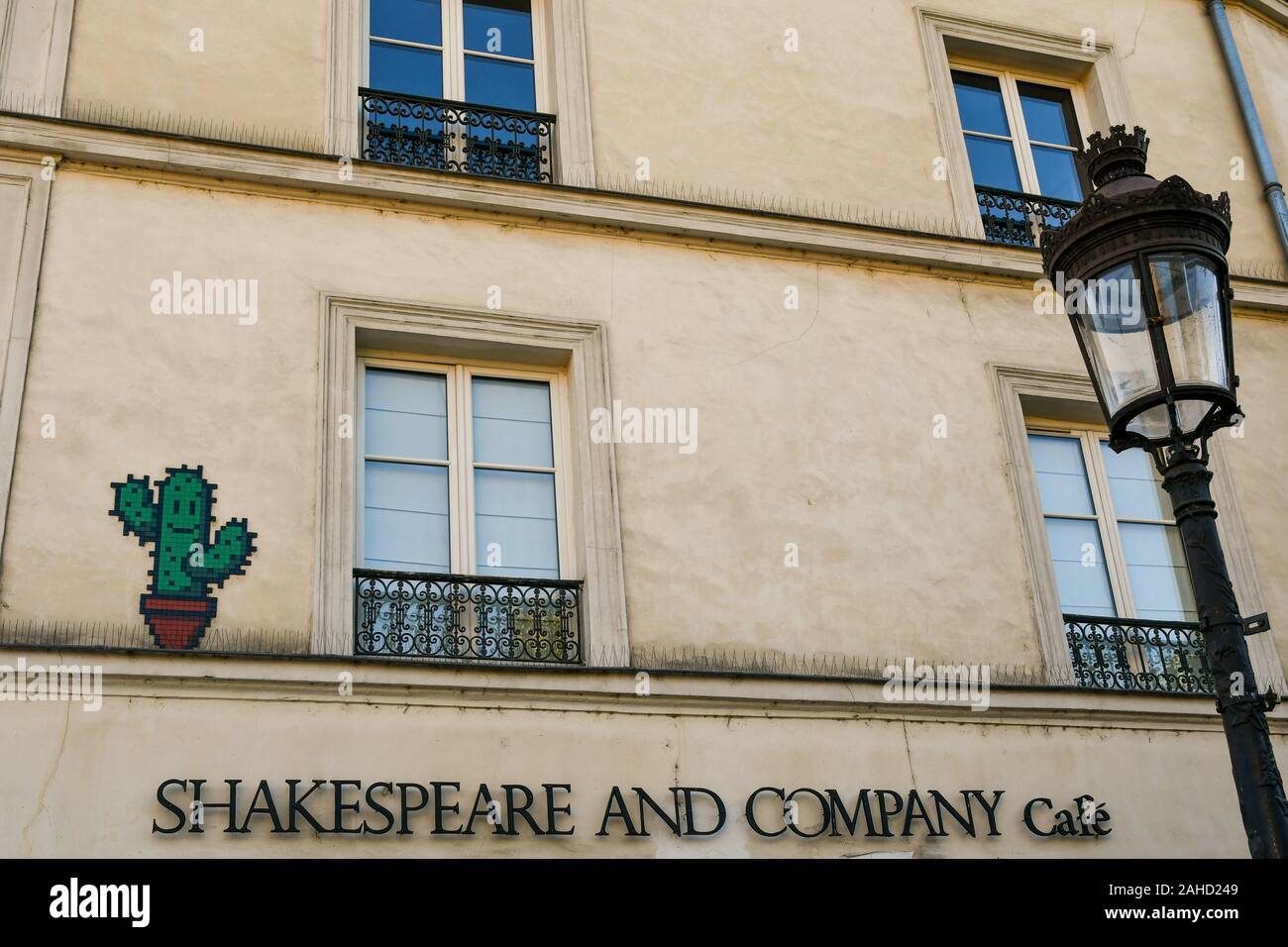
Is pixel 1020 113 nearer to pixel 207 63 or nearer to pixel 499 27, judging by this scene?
pixel 499 27

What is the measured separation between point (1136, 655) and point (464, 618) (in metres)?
4.02

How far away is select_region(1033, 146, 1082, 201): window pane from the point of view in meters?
11.2

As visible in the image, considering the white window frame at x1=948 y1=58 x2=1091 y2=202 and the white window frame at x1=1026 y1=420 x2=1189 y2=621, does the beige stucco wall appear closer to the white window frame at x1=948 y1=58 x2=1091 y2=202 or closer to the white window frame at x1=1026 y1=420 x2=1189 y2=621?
the white window frame at x1=1026 y1=420 x2=1189 y2=621

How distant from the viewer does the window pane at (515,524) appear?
8461 millimetres

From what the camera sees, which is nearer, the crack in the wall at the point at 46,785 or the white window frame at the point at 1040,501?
the crack in the wall at the point at 46,785

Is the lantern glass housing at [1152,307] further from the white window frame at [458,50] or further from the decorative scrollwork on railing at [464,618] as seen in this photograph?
the white window frame at [458,50]

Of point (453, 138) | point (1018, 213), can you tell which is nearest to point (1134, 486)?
point (1018, 213)

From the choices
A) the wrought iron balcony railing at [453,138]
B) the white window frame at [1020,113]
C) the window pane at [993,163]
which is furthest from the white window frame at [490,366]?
the white window frame at [1020,113]

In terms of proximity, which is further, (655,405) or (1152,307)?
(655,405)

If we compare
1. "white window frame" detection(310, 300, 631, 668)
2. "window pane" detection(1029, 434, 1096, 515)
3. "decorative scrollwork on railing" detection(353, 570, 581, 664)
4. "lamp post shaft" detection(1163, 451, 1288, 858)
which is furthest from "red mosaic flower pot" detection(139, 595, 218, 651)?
"window pane" detection(1029, 434, 1096, 515)

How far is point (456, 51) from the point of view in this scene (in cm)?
1002

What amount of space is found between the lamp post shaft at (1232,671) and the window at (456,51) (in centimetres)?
568

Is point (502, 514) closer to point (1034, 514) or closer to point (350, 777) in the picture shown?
point (350, 777)
